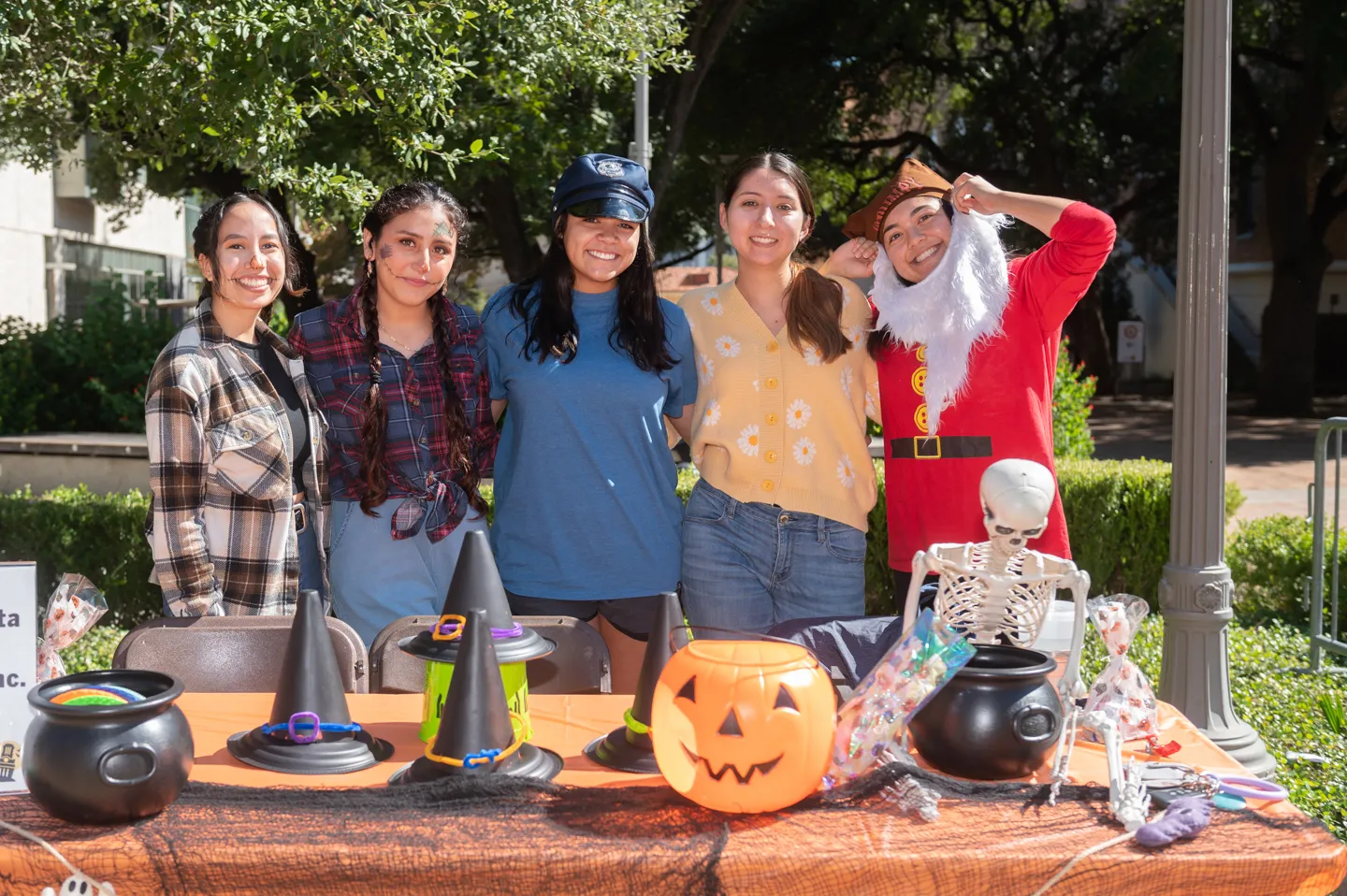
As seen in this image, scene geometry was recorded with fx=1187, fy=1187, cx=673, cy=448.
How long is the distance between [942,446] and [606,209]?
1.02 m

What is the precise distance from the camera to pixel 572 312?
10.2 feet

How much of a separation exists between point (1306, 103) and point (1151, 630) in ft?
59.2

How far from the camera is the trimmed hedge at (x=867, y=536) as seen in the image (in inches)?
248

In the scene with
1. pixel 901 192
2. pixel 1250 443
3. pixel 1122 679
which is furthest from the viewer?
pixel 1250 443

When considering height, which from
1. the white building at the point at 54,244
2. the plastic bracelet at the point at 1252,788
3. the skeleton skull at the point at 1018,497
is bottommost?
the plastic bracelet at the point at 1252,788

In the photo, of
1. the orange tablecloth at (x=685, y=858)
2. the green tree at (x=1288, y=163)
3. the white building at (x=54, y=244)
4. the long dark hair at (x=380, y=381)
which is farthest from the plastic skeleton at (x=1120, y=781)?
the green tree at (x=1288, y=163)

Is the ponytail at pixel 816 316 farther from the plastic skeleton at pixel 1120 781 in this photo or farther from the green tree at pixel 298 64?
the green tree at pixel 298 64

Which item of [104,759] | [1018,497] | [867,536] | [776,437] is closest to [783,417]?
[776,437]

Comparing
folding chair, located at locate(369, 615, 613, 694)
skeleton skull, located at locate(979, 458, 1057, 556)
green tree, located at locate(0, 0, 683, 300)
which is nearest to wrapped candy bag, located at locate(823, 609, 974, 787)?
skeleton skull, located at locate(979, 458, 1057, 556)

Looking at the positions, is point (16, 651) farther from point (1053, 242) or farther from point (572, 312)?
point (1053, 242)

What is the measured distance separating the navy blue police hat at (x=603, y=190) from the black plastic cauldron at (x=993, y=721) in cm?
157

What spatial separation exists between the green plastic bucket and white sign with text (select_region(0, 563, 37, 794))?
2.06 feet

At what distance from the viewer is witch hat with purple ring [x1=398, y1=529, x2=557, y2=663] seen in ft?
6.26

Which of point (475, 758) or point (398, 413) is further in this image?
point (398, 413)
